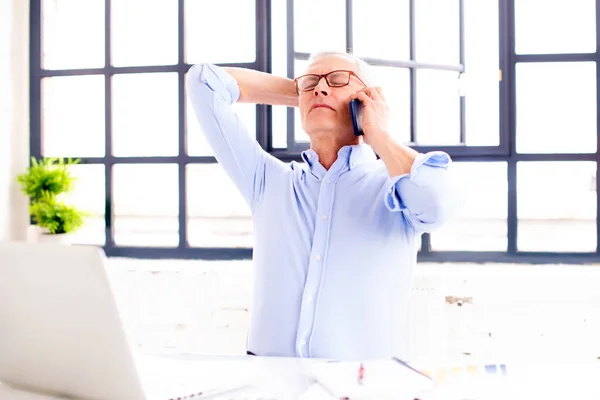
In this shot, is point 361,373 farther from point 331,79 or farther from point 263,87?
point 263,87

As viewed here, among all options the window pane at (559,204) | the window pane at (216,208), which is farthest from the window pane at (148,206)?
the window pane at (559,204)

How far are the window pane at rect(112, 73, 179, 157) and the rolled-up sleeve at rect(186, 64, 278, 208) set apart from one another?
3.27 feet

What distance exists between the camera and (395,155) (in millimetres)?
1334

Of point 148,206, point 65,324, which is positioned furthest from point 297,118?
point 148,206

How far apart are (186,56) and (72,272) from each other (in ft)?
6.60

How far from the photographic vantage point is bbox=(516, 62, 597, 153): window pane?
2.34 m

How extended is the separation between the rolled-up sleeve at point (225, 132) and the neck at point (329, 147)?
0.17 m

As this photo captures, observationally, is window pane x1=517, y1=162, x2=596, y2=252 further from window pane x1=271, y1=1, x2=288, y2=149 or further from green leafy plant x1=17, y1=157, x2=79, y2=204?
green leafy plant x1=17, y1=157, x2=79, y2=204

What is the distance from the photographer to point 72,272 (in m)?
0.68

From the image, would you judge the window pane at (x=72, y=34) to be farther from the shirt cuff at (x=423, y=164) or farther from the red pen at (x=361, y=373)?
the red pen at (x=361, y=373)

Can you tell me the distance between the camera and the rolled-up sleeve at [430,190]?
1.23 metres

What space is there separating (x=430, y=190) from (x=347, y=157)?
1.12 ft

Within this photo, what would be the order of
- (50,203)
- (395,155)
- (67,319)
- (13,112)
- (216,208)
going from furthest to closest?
1. (216,208)
2. (13,112)
3. (50,203)
4. (395,155)
5. (67,319)

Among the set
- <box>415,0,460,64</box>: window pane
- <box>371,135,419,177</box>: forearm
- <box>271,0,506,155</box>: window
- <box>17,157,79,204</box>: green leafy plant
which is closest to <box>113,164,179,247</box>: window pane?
<box>17,157,79,204</box>: green leafy plant
